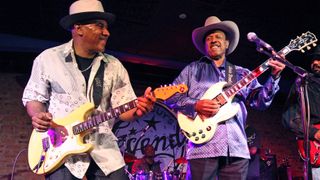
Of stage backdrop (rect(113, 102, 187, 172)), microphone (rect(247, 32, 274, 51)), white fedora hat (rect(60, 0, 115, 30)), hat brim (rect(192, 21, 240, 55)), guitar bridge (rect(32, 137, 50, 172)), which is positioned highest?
white fedora hat (rect(60, 0, 115, 30))

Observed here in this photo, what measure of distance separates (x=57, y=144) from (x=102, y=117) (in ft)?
1.22

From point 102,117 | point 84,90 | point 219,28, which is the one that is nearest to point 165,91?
point 102,117

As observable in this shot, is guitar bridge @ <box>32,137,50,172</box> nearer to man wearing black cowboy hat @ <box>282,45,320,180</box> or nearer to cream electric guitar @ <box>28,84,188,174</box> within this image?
cream electric guitar @ <box>28,84,188,174</box>

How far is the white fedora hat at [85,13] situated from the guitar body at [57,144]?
31.5 inches

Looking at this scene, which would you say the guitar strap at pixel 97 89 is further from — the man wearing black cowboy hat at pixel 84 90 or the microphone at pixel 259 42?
the microphone at pixel 259 42

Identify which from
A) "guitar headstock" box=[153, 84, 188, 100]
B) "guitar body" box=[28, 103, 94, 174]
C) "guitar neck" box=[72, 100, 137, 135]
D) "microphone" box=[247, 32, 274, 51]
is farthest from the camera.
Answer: "microphone" box=[247, 32, 274, 51]

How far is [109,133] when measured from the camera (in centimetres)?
283

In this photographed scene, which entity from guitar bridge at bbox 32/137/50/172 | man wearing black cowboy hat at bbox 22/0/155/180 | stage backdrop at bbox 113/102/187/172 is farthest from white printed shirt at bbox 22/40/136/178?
stage backdrop at bbox 113/102/187/172

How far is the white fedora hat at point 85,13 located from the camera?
307 cm

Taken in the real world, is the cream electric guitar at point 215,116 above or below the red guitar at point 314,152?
above

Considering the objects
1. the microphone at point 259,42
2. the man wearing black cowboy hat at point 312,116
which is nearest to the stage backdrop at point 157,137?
the man wearing black cowboy hat at point 312,116

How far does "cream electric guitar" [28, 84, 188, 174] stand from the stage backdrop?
5.56 meters

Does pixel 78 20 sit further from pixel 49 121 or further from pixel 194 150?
pixel 194 150

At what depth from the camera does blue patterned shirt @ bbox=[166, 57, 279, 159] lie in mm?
3184
